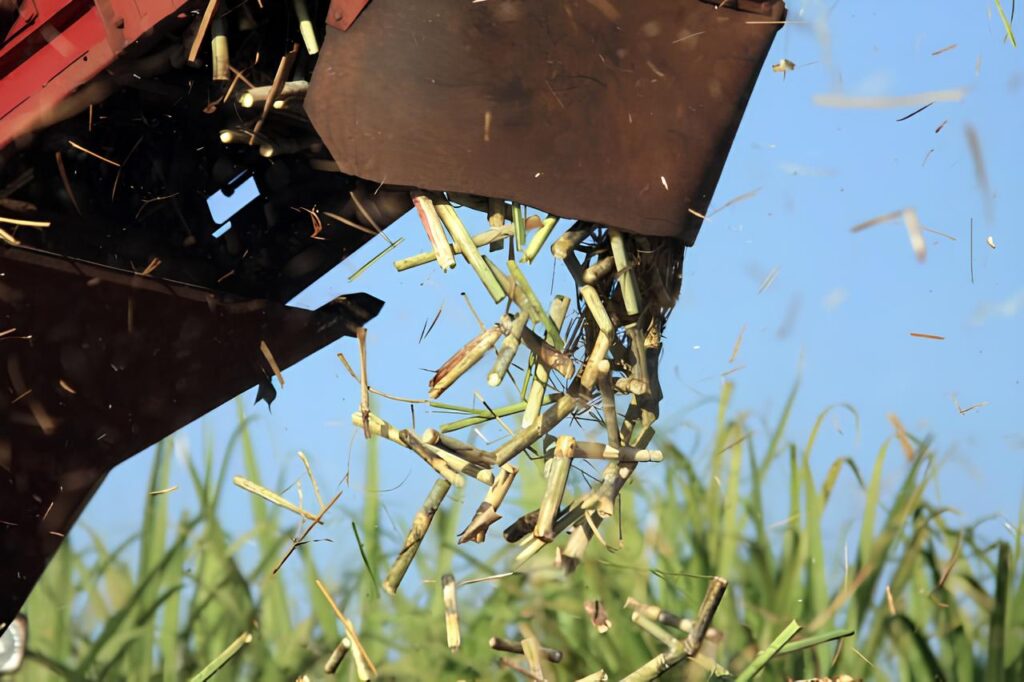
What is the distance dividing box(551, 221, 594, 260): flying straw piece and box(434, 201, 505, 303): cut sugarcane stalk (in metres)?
0.11

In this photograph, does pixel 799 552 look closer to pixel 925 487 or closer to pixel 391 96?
pixel 925 487

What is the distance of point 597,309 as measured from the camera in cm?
192

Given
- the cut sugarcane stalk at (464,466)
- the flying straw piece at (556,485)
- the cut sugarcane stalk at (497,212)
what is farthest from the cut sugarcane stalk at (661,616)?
the cut sugarcane stalk at (497,212)

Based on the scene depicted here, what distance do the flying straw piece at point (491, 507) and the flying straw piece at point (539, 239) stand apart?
0.35 metres

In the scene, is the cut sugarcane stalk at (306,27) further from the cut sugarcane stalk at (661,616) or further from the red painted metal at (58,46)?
the cut sugarcane stalk at (661,616)

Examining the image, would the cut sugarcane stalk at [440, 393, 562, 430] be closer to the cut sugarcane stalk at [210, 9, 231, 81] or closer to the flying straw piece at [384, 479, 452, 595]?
the flying straw piece at [384, 479, 452, 595]

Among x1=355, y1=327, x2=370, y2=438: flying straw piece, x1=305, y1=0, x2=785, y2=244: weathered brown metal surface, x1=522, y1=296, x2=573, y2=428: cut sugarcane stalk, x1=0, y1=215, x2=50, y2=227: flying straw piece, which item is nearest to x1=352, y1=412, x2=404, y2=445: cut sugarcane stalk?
x1=355, y1=327, x2=370, y2=438: flying straw piece

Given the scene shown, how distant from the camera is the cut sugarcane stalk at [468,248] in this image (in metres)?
1.84

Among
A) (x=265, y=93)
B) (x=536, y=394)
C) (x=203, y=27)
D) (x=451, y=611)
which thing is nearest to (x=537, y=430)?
(x=536, y=394)

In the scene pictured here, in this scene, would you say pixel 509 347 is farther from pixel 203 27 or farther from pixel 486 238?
pixel 203 27

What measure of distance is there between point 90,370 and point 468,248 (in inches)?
35.6

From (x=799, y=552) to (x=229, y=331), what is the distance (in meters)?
1.69

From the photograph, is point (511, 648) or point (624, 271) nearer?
point (624, 271)

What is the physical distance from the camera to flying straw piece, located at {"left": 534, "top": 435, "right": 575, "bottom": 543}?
190cm
